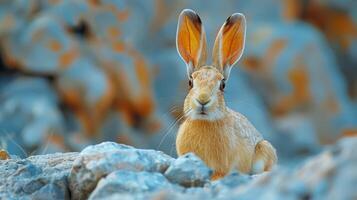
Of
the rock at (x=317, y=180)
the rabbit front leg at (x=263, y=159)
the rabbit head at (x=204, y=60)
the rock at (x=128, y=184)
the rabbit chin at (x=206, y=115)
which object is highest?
the rabbit head at (x=204, y=60)

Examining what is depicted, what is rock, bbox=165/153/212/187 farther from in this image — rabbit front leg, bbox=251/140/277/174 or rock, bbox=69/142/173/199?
rabbit front leg, bbox=251/140/277/174

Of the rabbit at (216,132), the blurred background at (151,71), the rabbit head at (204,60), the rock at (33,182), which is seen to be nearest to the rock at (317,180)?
the rock at (33,182)

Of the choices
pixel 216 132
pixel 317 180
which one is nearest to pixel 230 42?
pixel 216 132

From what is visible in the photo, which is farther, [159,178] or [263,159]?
[263,159]

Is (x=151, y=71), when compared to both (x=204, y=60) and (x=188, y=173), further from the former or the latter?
(x=188, y=173)

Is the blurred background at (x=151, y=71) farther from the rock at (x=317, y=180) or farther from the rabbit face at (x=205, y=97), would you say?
the rock at (x=317, y=180)
